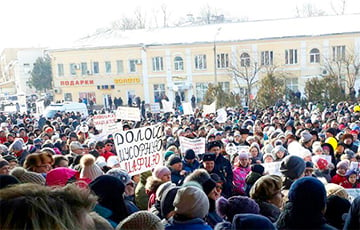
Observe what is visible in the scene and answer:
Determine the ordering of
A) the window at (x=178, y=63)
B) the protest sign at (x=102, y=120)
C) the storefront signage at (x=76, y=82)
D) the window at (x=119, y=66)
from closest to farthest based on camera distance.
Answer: the protest sign at (x=102, y=120), the window at (x=178, y=63), the window at (x=119, y=66), the storefront signage at (x=76, y=82)

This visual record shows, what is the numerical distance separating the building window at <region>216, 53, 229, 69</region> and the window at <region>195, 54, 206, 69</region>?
1.31 m

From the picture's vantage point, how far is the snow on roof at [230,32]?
42875 millimetres

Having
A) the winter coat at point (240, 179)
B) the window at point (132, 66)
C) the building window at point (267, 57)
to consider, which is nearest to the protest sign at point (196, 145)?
the winter coat at point (240, 179)

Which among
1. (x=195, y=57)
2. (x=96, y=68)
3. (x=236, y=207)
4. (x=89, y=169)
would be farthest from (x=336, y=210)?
(x=96, y=68)

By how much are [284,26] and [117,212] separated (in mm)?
43597

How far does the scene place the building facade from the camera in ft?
139

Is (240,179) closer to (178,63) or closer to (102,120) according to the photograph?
(102,120)

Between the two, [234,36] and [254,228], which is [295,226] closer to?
[254,228]

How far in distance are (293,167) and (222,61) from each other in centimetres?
3949

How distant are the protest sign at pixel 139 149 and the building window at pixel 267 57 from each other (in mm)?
35737

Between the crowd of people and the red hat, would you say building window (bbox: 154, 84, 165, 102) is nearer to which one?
the crowd of people

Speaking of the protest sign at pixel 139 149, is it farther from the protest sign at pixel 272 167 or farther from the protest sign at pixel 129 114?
the protest sign at pixel 129 114

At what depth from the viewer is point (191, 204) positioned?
3.70 m

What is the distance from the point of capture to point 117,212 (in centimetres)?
423
